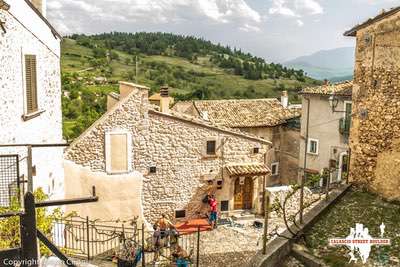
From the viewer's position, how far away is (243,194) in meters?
20.6

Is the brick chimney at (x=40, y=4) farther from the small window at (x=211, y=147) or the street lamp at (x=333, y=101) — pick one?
the street lamp at (x=333, y=101)

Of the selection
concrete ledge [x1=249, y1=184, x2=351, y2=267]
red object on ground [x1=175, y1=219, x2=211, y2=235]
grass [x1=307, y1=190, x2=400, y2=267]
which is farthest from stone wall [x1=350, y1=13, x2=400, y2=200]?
red object on ground [x1=175, y1=219, x2=211, y2=235]

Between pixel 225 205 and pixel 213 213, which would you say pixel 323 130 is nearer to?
pixel 225 205

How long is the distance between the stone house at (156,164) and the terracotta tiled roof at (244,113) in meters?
8.49

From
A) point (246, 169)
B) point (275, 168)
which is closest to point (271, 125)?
Result: point (275, 168)

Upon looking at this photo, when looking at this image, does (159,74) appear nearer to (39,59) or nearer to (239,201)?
(239,201)

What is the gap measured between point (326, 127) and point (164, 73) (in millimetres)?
65095

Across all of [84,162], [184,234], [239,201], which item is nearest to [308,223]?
[184,234]

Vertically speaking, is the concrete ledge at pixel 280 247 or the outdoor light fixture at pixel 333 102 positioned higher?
the outdoor light fixture at pixel 333 102

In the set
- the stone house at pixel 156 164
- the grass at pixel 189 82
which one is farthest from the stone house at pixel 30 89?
the grass at pixel 189 82

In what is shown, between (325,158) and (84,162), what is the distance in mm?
16456

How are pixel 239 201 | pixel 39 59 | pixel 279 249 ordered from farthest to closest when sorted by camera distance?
pixel 239 201
pixel 39 59
pixel 279 249

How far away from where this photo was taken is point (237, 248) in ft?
48.2

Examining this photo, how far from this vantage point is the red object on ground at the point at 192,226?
17.3 m
